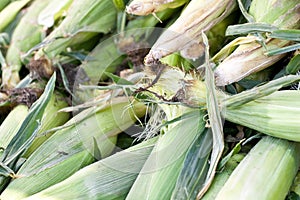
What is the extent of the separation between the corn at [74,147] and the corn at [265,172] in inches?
11.5

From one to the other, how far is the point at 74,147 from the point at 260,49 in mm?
413

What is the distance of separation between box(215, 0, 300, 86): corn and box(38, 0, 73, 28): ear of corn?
563 millimetres

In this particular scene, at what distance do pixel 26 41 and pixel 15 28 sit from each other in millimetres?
93

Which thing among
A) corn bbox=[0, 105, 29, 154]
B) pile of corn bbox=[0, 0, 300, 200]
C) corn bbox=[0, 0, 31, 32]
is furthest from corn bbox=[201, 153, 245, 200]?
corn bbox=[0, 0, 31, 32]

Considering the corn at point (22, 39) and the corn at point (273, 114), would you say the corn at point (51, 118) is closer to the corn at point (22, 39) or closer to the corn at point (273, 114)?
the corn at point (22, 39)

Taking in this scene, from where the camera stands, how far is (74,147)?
988 mm

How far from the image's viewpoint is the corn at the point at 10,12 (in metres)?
1.42

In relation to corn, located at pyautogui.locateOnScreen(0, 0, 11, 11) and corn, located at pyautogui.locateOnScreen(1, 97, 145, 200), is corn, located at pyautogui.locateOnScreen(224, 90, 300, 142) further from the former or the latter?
corn, located at pyautogui.locateOnScreen(0, 0, 11, 11)

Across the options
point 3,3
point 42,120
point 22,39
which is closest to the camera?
point 42,120

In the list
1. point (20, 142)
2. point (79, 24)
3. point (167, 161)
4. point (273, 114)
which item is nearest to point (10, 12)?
point (79, 24)

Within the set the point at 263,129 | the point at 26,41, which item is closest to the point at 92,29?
the point at 26,41

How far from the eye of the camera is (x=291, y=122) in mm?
768

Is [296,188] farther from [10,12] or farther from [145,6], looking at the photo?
[10,12]

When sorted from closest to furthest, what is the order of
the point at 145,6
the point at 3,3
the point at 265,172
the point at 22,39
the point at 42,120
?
the point at 265,172 < the point at 145,6 < the point at 42,120 < the point at 22,39 < the point at 3,3
